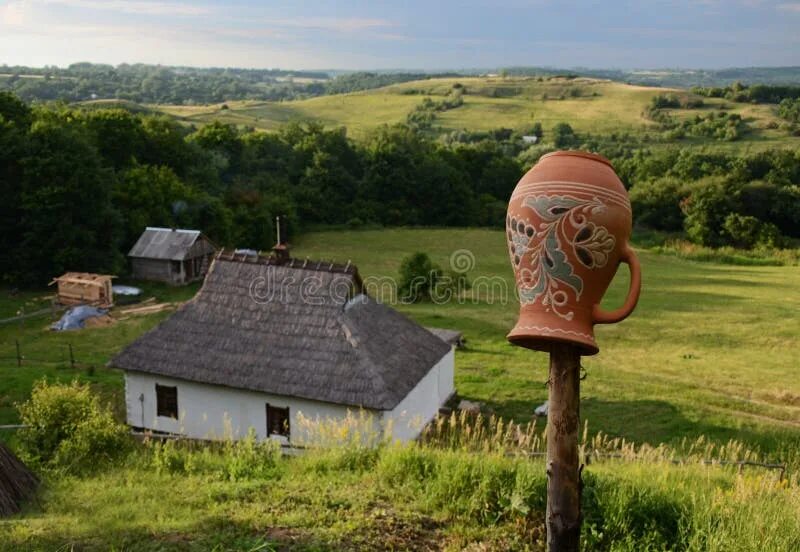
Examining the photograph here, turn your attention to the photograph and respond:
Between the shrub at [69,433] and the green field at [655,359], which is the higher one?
the shrub at [69,433]

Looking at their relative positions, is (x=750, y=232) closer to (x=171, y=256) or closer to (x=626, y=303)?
(x=171, y=256)

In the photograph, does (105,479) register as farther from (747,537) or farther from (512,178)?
(512,178)

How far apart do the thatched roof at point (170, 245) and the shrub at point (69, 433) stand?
24.6 metres

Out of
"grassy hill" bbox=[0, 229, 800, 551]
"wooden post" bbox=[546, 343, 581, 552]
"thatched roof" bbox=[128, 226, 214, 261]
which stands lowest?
"thatched roof" bbox=[128, 226, 214, 261]

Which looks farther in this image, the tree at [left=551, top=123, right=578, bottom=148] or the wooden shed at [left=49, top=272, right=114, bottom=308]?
the tree at [left=551, top=123, right=578, bottom=148]

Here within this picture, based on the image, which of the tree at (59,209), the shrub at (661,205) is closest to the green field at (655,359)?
the tree at (59,209)

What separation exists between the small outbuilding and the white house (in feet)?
61.7

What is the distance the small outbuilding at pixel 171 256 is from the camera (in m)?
35.4

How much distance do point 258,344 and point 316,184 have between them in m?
43.5

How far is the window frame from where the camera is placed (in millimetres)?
15742

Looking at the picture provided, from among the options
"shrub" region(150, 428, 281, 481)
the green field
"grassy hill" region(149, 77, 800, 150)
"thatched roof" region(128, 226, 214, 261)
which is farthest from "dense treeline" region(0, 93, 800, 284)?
"shrub" region(150, 428, 281, 481)

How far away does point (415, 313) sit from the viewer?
96.7ft

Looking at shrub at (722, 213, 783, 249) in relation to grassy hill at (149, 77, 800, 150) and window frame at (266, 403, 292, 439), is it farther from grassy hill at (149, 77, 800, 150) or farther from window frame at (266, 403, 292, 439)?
window frame at (266, 403, 292, 439)

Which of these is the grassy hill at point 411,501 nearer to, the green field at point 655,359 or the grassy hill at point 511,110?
the green field at point 655,359
